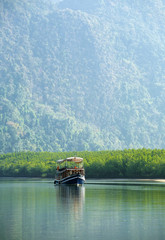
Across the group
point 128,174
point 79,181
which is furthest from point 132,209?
point 128,174

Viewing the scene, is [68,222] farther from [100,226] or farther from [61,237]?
[61,237]

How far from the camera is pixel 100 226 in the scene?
46.9 meters

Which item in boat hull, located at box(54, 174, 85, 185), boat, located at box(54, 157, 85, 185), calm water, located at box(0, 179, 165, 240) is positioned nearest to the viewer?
calm water, located at box(0, 179, 165, 240)

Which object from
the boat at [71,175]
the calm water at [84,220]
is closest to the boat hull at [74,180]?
the boat at [71,175]

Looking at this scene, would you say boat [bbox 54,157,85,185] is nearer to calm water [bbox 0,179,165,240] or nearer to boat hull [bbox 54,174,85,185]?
boat hull [bbox 54,174,85,185]

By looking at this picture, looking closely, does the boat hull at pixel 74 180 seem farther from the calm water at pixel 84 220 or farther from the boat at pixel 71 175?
the calm water at pixel 84 220

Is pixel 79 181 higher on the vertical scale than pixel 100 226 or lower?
higher

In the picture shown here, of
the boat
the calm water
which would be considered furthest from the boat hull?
the calm water

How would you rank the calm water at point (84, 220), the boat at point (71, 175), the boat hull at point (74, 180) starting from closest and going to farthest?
1. the calm water at point (84, 220)
2. the boat hull at point (74, 180)
3. the boat at point (71, 175)

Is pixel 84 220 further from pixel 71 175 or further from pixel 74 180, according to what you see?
pixel 71 175

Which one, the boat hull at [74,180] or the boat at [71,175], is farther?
the boat at [71,175]

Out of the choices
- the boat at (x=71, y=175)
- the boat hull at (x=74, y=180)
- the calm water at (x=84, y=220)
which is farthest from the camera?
the boat at (x=71, y=175)

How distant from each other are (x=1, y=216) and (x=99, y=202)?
2116cm

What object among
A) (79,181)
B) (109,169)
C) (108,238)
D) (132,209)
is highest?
(109,169)
